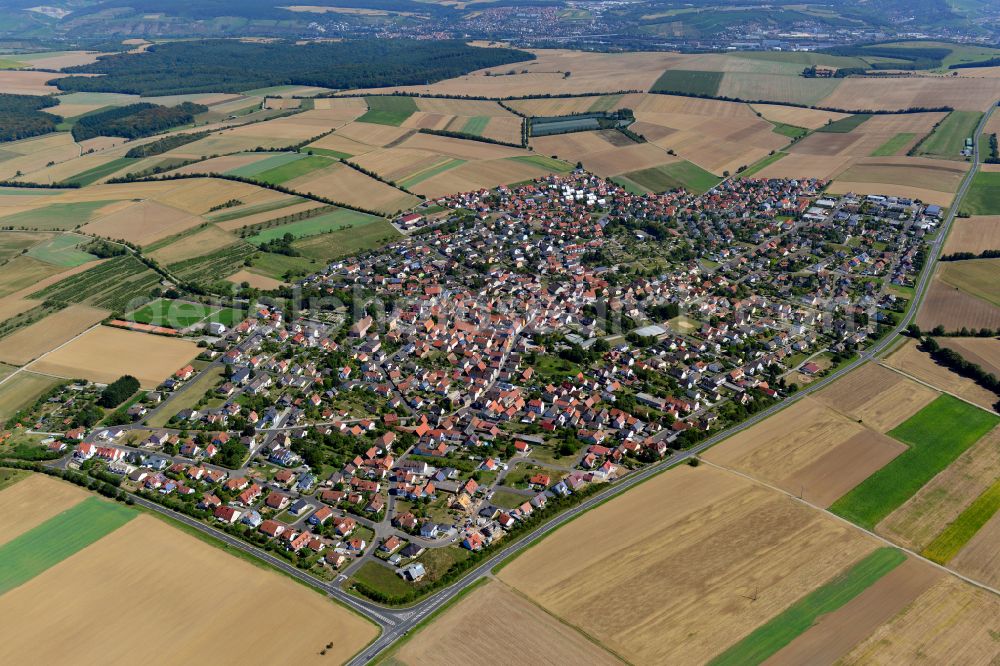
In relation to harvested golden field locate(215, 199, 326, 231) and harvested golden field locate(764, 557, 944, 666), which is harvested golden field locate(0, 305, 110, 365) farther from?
harvested golden field locate(764, 557, 944, 666)

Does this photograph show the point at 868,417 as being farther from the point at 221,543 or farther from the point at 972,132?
the point at 972,132

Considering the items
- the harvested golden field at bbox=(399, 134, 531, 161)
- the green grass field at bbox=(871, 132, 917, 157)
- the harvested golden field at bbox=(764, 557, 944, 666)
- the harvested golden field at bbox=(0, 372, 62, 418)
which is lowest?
the harvested golden field at bbox=(0, 372, 62, 418)

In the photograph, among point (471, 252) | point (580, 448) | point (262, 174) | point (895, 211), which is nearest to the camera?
point (580, 448)

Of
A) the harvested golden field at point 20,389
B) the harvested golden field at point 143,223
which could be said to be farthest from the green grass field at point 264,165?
the harvested golden field at point 20,389

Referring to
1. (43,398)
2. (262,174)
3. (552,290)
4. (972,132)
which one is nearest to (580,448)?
(552,290)

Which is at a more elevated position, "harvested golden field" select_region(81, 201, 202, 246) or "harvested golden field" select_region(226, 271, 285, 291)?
"harvested golden field" select_region(81, 201, 202, 246)

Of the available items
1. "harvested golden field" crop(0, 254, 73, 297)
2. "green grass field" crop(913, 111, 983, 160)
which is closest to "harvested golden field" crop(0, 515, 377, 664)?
"harvested golden field" crop(0, 254, 73, 297)
